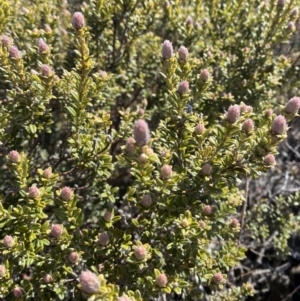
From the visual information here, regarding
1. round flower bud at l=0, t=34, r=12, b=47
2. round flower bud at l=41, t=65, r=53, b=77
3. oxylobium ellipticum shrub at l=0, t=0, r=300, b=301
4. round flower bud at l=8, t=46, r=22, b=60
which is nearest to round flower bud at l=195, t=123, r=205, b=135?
oxylobium ellipticum shrub at l=0, t=0, r=300, b=301

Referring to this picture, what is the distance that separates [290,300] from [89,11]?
9.78ft

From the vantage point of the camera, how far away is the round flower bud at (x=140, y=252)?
1.85 metres

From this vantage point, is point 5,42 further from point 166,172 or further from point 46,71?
point 166,172

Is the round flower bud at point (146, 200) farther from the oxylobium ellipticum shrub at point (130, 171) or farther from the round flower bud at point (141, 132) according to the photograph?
the round flower bud at point (141, 132)

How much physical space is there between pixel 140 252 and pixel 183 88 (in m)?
0.75

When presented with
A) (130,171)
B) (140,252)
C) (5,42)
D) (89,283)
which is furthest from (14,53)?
(89,283)

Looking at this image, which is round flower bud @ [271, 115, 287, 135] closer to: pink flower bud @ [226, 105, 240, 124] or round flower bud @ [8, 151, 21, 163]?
pink flower bud @ [226, 105, 240, 124]

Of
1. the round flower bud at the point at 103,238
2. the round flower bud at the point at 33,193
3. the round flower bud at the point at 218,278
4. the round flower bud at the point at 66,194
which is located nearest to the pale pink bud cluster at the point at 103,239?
the round flower bud at the point at 103,238

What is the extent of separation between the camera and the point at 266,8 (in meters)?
3.04

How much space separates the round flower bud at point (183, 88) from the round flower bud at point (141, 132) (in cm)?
45

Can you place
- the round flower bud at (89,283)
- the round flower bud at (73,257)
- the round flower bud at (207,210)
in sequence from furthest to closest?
1. the round flower bud at (207,210)
2. the round flower bud at (73,257)
3. the round flower bud at (89,283)

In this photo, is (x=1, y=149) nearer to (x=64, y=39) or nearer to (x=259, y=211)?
(x=64, y=39)

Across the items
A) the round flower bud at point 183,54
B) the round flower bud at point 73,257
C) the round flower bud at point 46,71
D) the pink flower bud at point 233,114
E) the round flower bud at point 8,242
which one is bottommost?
the round flower bud at point 73,257

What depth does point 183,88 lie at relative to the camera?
1.89m
